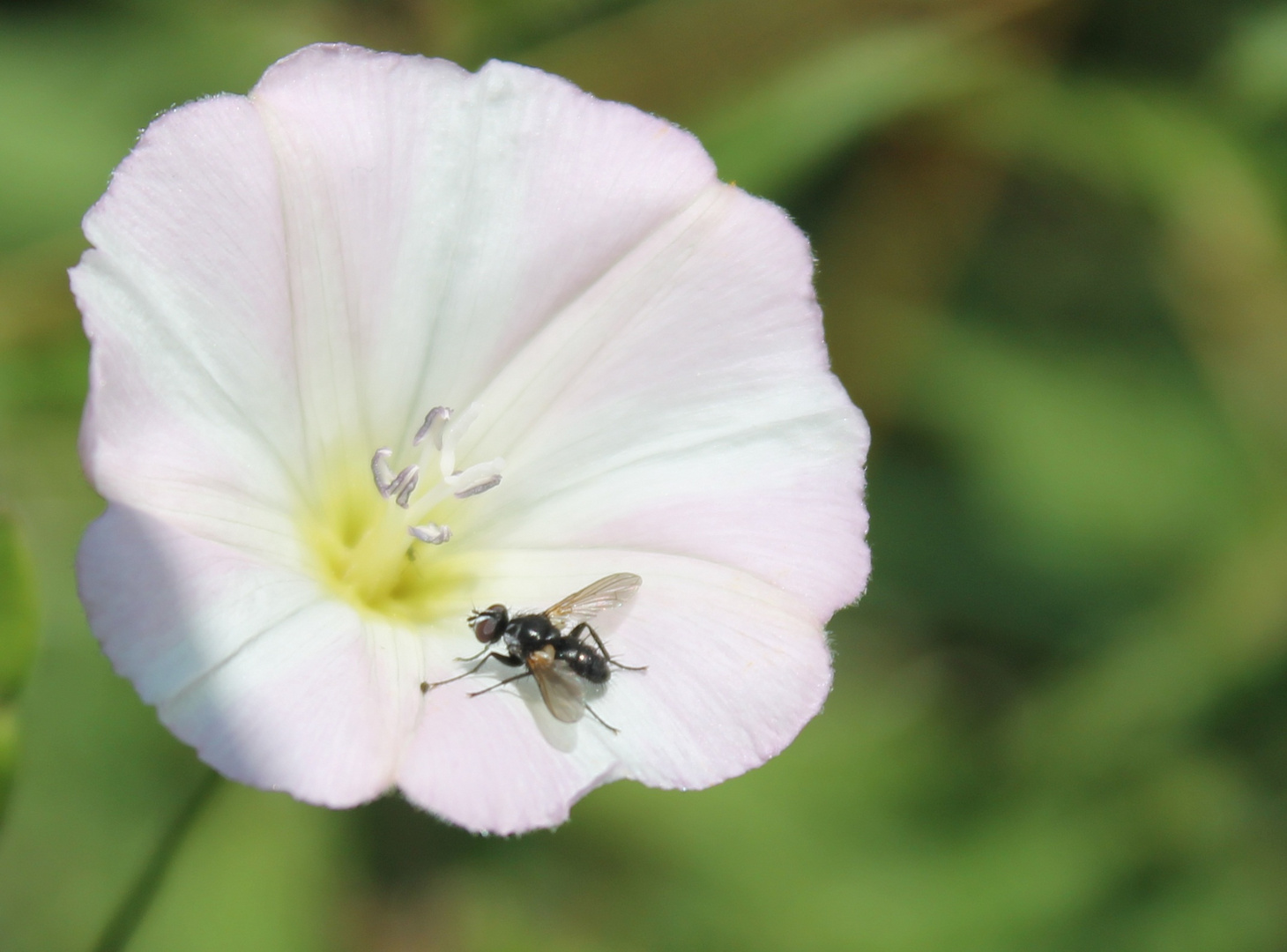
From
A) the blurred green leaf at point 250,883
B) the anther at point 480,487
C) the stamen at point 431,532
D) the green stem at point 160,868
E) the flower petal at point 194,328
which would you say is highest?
the flower petal at point 194,328

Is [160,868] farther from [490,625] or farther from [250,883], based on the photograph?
[250,883]

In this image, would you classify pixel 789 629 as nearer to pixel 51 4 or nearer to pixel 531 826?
pixel 531 826

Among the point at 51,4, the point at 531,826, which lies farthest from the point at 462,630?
the point at 51,4

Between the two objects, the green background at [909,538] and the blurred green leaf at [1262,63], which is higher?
the blurred green leaf at [1262,63]

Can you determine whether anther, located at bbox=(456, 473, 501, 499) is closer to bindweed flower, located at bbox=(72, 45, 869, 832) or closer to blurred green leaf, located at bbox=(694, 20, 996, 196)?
bindweed flower, located at bbox=(72, 45, 869, 832)

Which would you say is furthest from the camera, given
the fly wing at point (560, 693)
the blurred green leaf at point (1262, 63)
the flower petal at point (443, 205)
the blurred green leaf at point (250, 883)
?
the blurred green leaf at point (250, 883)

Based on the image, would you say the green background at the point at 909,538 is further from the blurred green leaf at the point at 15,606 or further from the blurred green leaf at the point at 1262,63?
the blurred green leaf at the point at 15,606

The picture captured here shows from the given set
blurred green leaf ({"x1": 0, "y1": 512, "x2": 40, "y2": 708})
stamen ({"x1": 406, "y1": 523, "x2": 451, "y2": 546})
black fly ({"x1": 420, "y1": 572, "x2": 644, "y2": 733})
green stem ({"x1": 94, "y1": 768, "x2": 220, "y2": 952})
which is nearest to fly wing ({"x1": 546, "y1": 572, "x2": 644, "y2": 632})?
black fly ({"x1": 420, "y1": 572, "x2": 644, "y2": 733})

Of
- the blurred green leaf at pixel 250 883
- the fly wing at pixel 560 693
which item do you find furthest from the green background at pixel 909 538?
the fly wing at pixel 560 693
